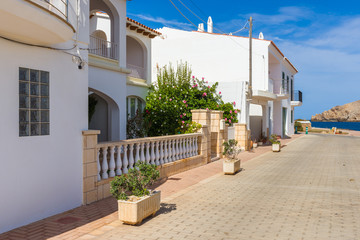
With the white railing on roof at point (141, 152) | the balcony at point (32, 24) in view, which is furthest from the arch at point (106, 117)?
the balcony at point (32, 24)

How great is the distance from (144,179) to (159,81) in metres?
10.5

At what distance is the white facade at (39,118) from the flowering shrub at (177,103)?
22.8 feet

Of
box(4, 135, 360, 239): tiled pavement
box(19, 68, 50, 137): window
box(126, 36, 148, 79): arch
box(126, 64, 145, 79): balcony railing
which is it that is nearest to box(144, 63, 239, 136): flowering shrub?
→ box(126, 64, 145, 79): balcony railing

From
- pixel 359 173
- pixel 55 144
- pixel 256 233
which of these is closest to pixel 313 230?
pixel 256 233

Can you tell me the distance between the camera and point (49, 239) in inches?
189

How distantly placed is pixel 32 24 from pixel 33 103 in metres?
1.41

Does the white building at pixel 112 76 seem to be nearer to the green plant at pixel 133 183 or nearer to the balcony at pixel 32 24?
the balcony at pixel 32 24

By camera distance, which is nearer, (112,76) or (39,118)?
(39,118)

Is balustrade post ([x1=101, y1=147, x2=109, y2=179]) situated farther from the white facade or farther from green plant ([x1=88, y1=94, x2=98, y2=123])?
green plant ([x1=88, y1=94, x2=98, y2=123])

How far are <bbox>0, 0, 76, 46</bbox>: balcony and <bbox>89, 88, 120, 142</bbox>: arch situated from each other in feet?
22.2

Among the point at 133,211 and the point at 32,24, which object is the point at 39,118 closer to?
the point at 32,24

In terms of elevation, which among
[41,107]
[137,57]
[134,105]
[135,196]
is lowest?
[135,196]

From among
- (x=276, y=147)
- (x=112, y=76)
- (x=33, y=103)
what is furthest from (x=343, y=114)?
(x=33, y=103)

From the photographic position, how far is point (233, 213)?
6.20 meters
